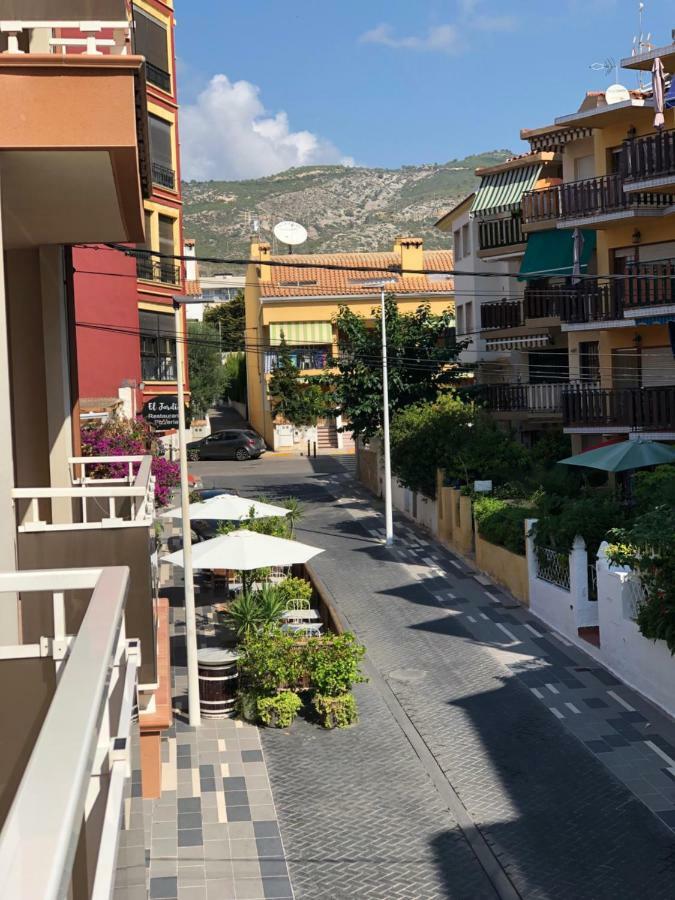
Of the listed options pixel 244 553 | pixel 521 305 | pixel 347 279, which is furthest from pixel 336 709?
pixel 347 279

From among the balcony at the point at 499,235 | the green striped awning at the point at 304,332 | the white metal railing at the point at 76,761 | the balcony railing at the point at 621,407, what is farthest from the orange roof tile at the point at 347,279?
the white metal railing at the point at 76,761

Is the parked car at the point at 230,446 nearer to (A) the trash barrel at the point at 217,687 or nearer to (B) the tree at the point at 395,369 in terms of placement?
(B) the tree at the point at 395,369

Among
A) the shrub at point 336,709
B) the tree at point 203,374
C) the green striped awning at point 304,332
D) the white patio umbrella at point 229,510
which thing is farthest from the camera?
the tree at point 203,374

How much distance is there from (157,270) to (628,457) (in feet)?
53.3

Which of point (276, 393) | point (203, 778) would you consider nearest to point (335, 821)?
point (203, 778)

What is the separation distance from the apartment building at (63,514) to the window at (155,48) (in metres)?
19.3

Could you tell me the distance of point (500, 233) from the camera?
36281 mm

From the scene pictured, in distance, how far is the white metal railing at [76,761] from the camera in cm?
152

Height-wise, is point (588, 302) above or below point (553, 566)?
above

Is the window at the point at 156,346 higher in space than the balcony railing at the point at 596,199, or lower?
lower

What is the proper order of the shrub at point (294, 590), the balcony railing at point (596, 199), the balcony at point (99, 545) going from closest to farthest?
the balcony at point (99, 545)
the shrub at point (294, 590)
the balcony railing at point (596, 199)

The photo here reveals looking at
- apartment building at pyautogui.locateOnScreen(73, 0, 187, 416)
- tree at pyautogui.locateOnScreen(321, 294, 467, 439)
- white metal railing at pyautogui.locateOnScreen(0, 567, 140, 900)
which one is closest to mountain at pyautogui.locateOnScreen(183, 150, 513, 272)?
tree at pyautogui.locateOnScreen(321, 294, 467, 439)

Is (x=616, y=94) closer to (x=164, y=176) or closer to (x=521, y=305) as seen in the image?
(x=521, y=305)

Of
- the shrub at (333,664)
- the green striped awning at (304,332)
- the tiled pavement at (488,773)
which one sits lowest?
the tiled pavement at (488,773)
